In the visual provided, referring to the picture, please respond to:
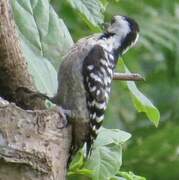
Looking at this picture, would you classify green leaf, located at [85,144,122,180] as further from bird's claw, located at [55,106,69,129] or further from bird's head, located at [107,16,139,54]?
bird's head, located at [107,16,139,54]

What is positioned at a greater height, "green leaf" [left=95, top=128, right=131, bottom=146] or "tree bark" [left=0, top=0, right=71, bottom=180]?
"tree bark" [left=0, top=0, right=71, bottom=180]

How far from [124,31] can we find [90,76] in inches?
13.1

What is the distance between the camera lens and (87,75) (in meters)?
4.43

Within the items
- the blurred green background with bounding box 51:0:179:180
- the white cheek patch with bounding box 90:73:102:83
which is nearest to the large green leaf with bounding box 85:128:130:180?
the white cheek patch with bounding box 90:73:102:83

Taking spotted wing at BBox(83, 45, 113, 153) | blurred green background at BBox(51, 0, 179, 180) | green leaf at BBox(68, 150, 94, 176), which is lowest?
blurred green background at BBox(51, 0, 179, 180)

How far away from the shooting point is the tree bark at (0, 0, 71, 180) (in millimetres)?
3660

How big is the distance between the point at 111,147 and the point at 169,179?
2282 millimetres

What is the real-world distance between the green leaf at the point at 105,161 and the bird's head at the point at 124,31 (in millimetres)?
551

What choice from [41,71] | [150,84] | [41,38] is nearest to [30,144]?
[41,71]

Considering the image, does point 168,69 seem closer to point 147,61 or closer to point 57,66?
point 147,61

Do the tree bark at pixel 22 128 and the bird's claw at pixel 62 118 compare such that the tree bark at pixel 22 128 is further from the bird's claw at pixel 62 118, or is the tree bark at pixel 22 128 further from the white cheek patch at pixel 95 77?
the white cheek patch at pixel 95 77

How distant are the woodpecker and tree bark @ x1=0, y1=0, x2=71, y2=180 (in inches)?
12.3

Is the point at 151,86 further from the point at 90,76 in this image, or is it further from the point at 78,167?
the point at 78,167

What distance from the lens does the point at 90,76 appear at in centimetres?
442
